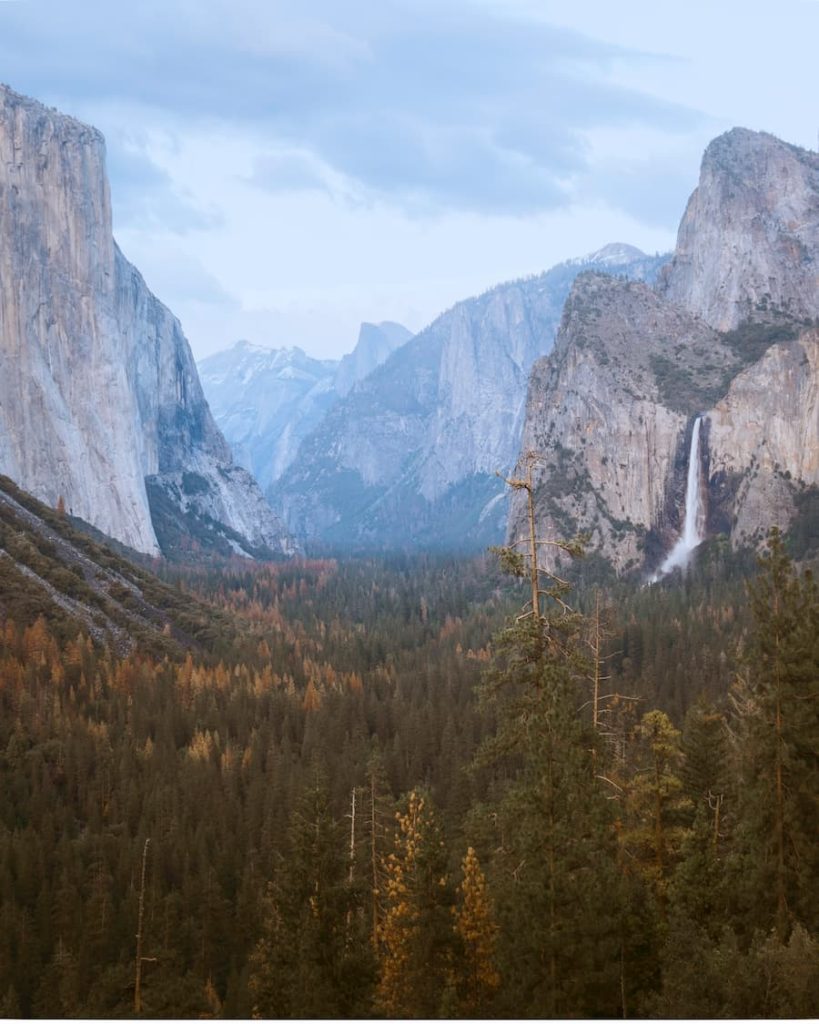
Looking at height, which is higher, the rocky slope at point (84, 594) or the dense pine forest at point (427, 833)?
the rocky slope at point (84, 594)

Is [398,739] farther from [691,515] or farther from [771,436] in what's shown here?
[691,515]

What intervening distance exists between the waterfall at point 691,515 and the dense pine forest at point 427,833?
8929cm

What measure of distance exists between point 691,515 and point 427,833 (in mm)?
168677

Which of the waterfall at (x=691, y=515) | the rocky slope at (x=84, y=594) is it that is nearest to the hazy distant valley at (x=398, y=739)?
the rocky slope at (x=84, y=594)

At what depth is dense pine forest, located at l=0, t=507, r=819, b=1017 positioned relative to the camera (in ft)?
71.1

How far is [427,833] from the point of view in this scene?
2655cm

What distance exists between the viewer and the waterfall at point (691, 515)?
184625 mm

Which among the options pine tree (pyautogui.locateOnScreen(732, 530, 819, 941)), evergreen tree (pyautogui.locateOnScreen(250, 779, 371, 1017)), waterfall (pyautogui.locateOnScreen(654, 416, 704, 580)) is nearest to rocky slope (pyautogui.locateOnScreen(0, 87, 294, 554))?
waterfall (pyautogui.locateOnScreen(654, 416, 704, 580))

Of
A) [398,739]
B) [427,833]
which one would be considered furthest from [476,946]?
[398,739]

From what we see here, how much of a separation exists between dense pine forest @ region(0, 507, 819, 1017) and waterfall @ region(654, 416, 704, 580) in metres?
Answer: 89.3

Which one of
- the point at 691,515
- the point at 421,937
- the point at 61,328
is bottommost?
the point at 421,937

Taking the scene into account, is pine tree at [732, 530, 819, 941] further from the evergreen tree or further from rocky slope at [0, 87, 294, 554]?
rocky slope at [0, 87, 294, 554]

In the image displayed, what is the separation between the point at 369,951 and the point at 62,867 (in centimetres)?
3321

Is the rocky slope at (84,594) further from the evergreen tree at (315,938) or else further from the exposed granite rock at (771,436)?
the exposed granite rock at (771,436)
